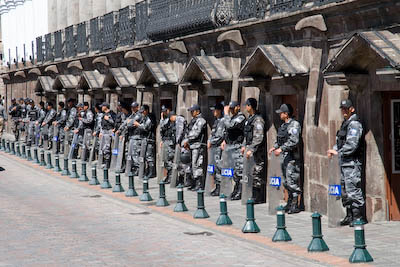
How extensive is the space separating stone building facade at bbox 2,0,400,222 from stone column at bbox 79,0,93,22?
380 inches

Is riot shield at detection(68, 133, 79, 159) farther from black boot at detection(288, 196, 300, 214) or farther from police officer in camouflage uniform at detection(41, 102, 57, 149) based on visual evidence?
black boot at detection(288, 196, 300, 214)

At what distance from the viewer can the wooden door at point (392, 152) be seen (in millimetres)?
14094

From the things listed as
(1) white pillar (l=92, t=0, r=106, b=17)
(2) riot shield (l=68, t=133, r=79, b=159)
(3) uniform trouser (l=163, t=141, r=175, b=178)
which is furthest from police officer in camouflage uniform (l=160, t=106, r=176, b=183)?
(1) white pillar (l=92, t=0, r=106, b=17)

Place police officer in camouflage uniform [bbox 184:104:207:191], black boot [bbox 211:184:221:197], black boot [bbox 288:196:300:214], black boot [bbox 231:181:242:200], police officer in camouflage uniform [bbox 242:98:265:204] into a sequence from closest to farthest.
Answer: black boot [bbox 288:196:300:214] → police officer in camouflage uniform [bbox 242:98:265:204] → black boot [bbox 231:181:242:200] → black boot [bbox 211:184:221:197] → police officer in camouflage uniform [bbox 184:104:207:191]

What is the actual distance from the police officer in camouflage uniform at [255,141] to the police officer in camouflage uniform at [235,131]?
288 mm

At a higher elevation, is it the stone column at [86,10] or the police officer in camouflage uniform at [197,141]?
the stone column at [86,10]

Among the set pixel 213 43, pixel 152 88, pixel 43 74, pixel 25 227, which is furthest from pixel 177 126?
pixel 43 74

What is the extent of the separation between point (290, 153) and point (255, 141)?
4.14ft

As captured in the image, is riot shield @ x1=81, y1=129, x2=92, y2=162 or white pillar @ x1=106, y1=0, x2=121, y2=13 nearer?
riot shield @ x1=81, y1=129, x2=92, y2=162

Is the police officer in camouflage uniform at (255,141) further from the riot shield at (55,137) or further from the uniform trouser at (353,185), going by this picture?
the riot shield at (55,137)

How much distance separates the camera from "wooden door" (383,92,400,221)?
14.1 metres

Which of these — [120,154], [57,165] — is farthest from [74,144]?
[120,154]

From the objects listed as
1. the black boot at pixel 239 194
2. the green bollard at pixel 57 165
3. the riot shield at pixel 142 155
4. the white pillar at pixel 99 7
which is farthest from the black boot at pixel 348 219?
the white pillar at pixel 99 7

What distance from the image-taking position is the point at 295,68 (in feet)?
52.5
